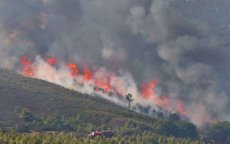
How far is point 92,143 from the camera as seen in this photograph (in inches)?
7776

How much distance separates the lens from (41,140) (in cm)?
17925

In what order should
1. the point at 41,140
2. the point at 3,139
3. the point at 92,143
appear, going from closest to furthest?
the point at 3,139 → the point at 41,140 → the point at 92,143

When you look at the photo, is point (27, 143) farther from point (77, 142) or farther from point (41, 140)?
point (77, 142)

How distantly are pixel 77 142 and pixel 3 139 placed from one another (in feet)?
115

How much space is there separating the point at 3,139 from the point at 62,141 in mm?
28828

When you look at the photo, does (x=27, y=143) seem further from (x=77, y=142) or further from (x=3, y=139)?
(x=77, y=142)

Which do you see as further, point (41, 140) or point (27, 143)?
point (41, 140)

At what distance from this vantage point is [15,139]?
167875mm

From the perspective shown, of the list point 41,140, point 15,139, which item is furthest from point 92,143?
point 15,139

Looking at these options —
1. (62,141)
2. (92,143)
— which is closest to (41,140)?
(62,141)

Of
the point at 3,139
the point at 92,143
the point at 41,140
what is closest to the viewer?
the point at 3,139

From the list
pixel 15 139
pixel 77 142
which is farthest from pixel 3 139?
pixel 77 142

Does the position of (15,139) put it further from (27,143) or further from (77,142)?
(77,142)

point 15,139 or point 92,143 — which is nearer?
point 15,139
